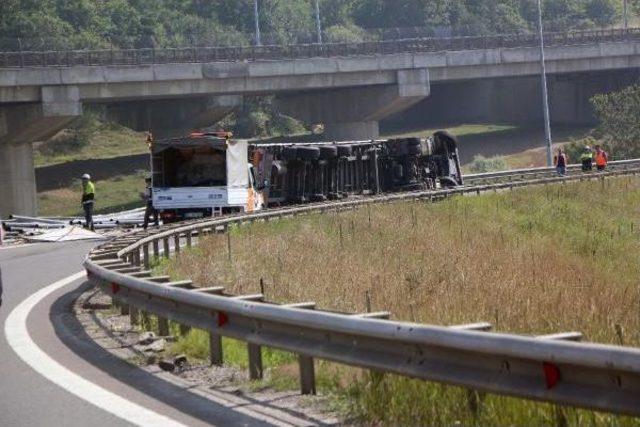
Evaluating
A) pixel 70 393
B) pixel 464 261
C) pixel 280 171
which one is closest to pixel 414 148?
pixel 280 171

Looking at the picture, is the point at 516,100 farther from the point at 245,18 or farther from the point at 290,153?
the point at 290,153

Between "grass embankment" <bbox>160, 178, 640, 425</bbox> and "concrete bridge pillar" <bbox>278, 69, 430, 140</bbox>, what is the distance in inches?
1164

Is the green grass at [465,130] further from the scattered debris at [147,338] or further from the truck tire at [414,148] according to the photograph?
the scattered debris at [147,338]

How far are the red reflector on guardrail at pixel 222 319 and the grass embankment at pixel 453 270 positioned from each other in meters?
0.58

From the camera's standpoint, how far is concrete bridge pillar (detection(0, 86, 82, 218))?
206 ft

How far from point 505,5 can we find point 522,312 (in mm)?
128329

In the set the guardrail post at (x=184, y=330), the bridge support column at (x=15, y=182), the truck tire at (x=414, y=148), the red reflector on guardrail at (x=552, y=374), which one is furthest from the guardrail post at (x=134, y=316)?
the bridge support column at (x=15, y=182)

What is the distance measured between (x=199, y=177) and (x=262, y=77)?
3393cm

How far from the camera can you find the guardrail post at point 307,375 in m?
9.82

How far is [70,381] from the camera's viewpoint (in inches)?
434

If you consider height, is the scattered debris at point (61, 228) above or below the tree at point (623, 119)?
below

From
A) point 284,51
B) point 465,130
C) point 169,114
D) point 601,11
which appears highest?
point 601,11

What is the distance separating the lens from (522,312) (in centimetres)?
1273

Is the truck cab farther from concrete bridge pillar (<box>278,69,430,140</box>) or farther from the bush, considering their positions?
the bush
